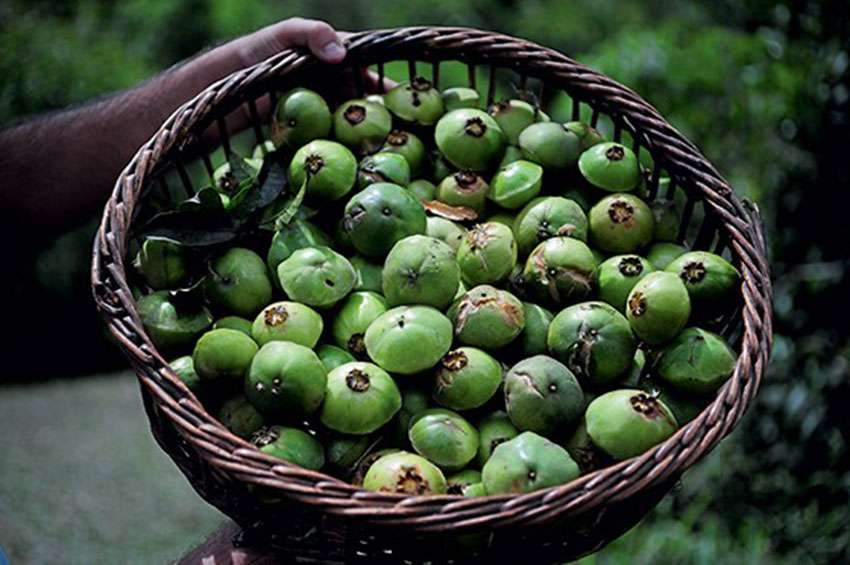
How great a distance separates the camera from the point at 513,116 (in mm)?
2268

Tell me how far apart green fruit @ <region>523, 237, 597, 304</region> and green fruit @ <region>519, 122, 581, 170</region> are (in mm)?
255

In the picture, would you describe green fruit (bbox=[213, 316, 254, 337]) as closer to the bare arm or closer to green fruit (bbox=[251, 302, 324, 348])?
green fruit (bbox=[251, 302, 324, 348])

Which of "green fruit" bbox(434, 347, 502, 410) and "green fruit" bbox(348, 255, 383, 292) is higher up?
"green fruit" bbox(348, 255, 383, 292)

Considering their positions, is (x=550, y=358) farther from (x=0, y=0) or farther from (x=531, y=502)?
(x=0, y=0)

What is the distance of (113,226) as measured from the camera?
181 cm

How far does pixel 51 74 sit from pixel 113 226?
407cm

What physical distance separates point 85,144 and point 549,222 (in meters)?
1.44

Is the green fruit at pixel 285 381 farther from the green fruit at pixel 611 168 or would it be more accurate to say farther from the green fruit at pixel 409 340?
the green fruit at pixel 611 168

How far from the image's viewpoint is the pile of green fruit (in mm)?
1703

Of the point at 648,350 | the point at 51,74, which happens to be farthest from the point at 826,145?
the point at 51,74

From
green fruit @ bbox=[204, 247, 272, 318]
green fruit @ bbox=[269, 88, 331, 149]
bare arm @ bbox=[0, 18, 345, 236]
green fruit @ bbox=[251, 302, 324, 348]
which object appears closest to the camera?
green fruit @ bbox=[251, 302, 324, 348]

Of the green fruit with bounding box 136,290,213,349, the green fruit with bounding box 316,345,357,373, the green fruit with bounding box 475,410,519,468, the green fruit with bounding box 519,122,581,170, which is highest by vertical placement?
the green fruit with bounding box 519,122,581,170

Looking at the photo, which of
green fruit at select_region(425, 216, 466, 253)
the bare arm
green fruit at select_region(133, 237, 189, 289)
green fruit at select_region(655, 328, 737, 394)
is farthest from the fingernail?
green fruit at select_region(655, 328, 737, 394)

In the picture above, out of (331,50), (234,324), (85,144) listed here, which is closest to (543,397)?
(234,324)
